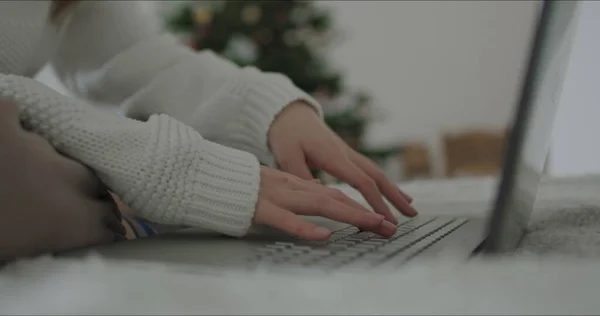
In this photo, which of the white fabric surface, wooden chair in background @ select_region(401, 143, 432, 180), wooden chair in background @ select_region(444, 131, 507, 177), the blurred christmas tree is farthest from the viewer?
wooden chair in background @ select_region(401, 143, 432, 180)

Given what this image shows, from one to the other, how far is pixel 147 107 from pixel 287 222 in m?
0.39

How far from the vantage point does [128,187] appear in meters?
0.44

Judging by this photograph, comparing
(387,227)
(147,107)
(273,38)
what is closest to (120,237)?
(387,227)

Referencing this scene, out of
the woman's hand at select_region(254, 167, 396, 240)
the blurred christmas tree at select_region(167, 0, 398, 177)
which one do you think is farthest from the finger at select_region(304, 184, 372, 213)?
the blurred christmas tree at select_region(167, 0, 398, 177)

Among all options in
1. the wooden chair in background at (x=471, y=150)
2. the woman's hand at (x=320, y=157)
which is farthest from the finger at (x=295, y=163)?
the wooden chair in background at (x=471, y=150)

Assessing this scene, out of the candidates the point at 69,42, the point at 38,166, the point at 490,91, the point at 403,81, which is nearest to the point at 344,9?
the point at 403,81

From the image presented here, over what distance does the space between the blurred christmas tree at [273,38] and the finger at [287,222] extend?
5.78 feet

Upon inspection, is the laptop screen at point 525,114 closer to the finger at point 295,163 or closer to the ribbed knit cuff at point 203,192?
the ribbed knit cuff at point 203,192

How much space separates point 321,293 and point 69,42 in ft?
2.40

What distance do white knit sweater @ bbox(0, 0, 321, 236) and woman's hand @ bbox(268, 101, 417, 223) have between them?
0.06 feet

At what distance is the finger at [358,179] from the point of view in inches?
23.2

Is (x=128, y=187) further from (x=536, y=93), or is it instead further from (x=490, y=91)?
(x=490, y=91)

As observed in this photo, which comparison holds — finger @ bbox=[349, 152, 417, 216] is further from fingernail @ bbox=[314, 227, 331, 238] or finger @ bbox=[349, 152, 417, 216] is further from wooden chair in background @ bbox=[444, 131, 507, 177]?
wooden chair in background @ bbox=[444, 131, 507, 177]

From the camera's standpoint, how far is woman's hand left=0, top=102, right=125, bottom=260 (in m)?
0.38
